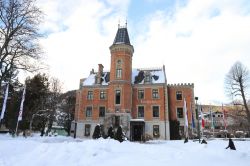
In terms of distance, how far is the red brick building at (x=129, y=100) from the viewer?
38.5 m

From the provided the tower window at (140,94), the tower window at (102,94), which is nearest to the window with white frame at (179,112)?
the tower window at (140,94)

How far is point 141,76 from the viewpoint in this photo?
4334cm

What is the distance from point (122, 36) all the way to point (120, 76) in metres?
7.10

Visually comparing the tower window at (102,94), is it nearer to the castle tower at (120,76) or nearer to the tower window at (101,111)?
the tower window at (101,111)

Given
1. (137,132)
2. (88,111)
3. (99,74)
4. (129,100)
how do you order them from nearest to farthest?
(137,132)
(129,100)
(88,111)
(99,74)

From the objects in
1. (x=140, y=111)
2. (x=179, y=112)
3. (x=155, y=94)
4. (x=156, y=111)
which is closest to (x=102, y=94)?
(x=140, y=111)

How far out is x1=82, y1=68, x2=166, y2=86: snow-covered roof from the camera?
137 ft

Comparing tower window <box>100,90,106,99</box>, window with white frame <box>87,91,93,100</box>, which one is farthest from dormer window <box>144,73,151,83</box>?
window with white frame <box>87,91,93,100</box>

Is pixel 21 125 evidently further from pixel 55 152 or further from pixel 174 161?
pixel 174 161

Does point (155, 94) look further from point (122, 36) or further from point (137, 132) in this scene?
point (122, 36)

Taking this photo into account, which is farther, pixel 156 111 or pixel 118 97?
pixel 156 111

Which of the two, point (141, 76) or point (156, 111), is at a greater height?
point (141, 76)

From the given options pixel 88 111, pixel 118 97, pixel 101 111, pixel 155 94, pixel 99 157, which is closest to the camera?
pixel 99 157

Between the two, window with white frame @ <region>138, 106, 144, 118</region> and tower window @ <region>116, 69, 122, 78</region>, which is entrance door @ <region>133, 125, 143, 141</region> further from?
tower window @ <region>116, 69, 122, 78</region>
